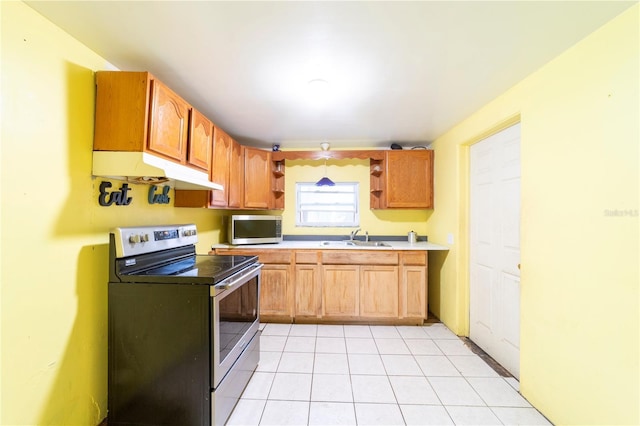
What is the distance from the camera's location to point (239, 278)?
1696mm

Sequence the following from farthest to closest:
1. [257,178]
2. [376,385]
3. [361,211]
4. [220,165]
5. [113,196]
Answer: [361,211] → [257,178] → [220,165] → [376,385] → [113,196]

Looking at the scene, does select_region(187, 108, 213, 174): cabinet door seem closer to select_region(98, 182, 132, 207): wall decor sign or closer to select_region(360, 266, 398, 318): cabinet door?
select_region(98, 182, 132, 207): wall decor sign

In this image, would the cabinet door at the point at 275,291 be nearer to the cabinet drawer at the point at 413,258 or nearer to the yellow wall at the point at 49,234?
the cabinet drawer at the point at 413,258

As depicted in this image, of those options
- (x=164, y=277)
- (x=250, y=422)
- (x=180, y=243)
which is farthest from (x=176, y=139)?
(x=250, y=422)

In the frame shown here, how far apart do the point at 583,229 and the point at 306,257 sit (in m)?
2.30

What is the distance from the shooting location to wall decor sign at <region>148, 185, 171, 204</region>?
6.35 feet

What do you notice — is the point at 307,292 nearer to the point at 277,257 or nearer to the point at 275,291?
the point at 275,291

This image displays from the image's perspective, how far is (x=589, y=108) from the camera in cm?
134

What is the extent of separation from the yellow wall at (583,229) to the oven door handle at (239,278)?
→ 76.3 inches

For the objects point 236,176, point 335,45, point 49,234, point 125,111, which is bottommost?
point 49,234

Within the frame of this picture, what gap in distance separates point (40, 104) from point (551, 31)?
254cm

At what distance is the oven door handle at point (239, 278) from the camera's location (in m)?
1.48

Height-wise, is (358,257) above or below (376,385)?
above

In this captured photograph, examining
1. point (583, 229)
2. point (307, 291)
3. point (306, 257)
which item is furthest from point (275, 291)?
point (583, 229)
